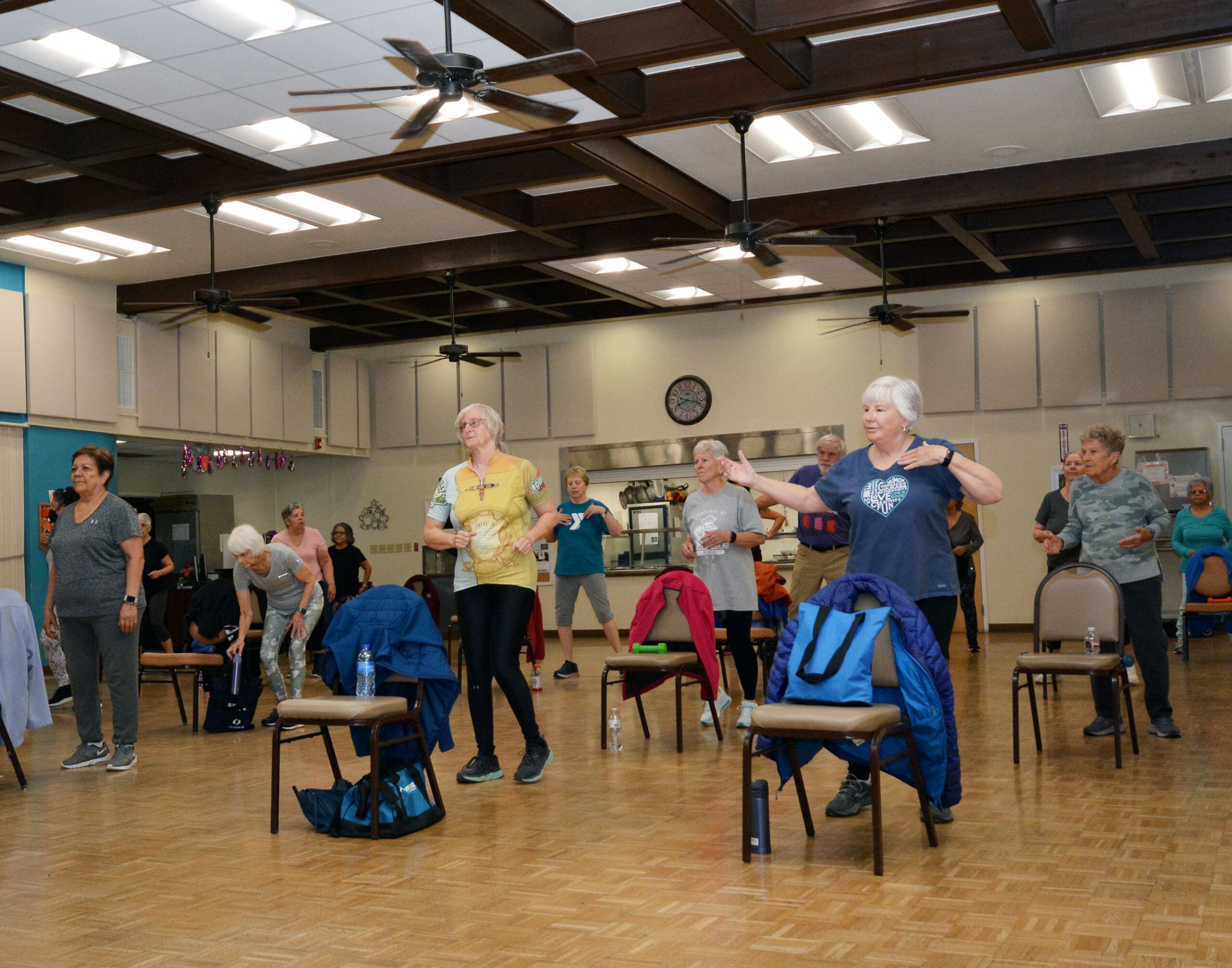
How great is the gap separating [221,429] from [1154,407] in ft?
32.2

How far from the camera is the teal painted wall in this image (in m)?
11.0

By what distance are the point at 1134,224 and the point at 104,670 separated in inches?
347

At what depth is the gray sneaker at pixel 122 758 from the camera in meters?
5.92

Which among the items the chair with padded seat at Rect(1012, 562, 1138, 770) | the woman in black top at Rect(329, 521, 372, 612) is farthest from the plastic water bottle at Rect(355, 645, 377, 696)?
the woman in black top at Rect(329, 521, 372, 612)

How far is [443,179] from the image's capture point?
879cm

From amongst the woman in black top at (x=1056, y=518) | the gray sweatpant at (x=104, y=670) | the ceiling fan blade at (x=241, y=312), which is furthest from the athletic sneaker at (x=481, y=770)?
the ceiling fan blade at (x=241, y=312)

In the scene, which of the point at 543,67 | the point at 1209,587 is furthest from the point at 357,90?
the point at 1209,587

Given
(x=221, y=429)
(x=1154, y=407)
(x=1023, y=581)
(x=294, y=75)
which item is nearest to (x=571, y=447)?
(x=221, y=429)

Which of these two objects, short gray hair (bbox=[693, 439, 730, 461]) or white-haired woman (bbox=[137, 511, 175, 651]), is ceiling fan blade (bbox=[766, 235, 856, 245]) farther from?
white-haired woman (bbox=[137, 511, 175, 651])

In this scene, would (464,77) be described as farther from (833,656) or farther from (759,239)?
(759,239)

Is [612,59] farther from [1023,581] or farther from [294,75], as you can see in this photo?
[1023,581]

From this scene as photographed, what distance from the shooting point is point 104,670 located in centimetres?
593

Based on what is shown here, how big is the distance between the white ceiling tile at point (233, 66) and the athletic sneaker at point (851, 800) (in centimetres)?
481

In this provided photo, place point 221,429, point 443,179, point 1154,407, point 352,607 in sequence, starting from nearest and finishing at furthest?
point 352,607 < point 443,179 < point 1154,407 < point 221,429
